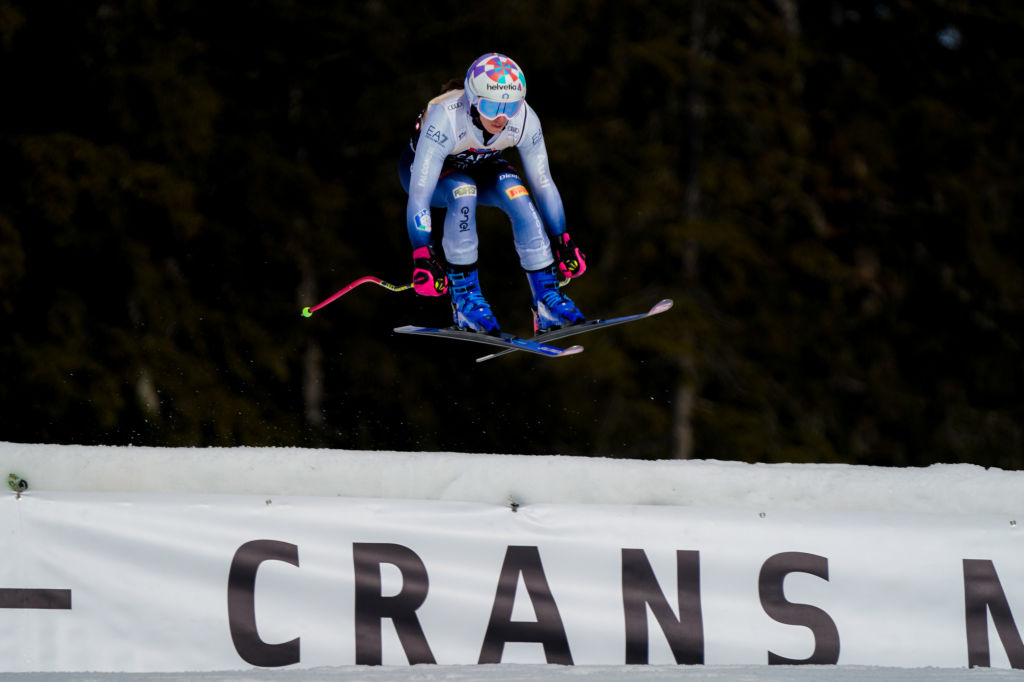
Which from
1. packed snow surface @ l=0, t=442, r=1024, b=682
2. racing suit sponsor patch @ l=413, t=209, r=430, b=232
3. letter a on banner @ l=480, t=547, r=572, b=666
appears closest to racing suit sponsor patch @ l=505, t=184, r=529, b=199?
racing suit sponsor patch @ l=413, t=209, r=430, b=232

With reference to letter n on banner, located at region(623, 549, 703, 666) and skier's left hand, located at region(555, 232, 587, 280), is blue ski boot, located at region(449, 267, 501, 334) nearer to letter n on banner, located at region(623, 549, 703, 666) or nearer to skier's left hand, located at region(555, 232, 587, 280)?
skier's left hand, located at region(555, 232, 587, 280)

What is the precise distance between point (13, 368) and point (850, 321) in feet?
33.4

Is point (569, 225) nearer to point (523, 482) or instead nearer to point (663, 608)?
point (523, 482)

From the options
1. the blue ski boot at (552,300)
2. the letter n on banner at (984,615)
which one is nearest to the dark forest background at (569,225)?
the blue ski boot at (552,300)

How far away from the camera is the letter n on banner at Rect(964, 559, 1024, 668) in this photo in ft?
18.1

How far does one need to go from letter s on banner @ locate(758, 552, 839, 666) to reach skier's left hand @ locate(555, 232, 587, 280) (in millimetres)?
1628

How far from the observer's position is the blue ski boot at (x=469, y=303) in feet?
20.7

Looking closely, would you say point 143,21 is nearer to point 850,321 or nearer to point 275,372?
point 275,372

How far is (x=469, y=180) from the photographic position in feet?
20.2

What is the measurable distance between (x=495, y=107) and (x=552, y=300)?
1.10 meters

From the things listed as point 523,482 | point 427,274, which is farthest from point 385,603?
point 427,274

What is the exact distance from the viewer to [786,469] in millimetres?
5656

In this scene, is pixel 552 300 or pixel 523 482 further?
pixel 552 300

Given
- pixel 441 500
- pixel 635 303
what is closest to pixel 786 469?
pixel 441 500
